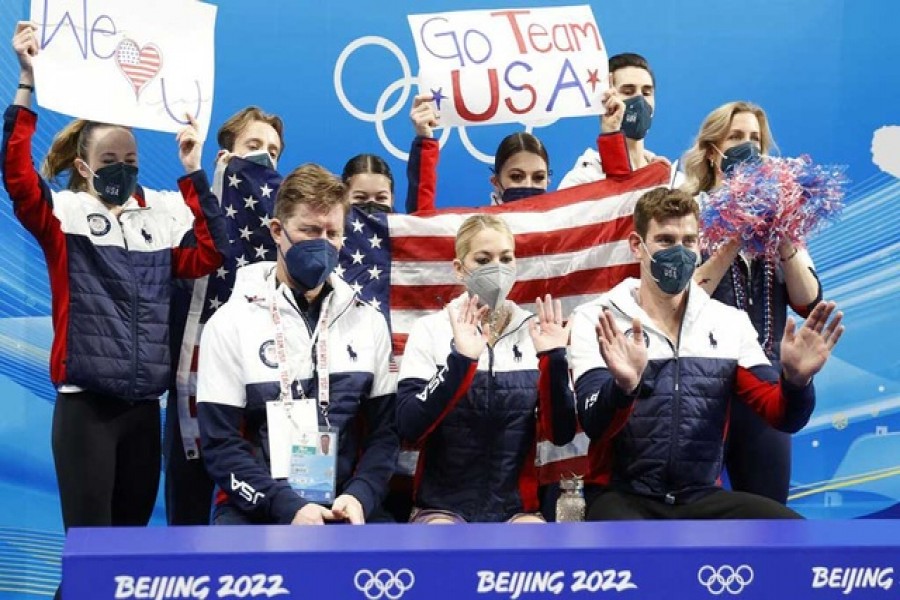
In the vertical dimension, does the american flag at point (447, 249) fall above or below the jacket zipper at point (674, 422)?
above

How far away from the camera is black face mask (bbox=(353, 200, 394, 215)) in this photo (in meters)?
5.17

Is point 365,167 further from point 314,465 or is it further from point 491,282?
point 314,465

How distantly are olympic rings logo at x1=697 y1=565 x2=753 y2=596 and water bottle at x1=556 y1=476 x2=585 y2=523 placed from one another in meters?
1.60

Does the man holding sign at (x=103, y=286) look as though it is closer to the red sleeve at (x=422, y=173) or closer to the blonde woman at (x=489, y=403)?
the red sleeve at (x=422, y=173)

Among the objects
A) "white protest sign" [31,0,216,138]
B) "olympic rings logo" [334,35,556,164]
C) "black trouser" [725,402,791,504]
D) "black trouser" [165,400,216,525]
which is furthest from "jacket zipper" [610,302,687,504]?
"olympic rings logo" [334,35,556,164]

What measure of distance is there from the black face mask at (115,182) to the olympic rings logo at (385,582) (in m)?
2.35

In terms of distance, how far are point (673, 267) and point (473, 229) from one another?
73 centimetres

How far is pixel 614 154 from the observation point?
5.11 metres

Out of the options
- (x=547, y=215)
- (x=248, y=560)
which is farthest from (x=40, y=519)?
(x=248, y=560)

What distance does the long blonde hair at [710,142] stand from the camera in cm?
496

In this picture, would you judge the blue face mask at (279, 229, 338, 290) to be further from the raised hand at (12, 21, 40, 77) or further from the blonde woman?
the raised hand at (12, 21, 40, 77)

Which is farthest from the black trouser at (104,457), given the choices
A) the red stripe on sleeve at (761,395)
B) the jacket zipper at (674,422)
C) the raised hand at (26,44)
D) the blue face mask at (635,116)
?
the blue face mask at (635,116)

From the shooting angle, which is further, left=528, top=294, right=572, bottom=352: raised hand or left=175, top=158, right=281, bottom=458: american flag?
left=175, top=158, right=281, bottom=458: american flag

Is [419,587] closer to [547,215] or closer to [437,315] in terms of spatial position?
[437,315]
